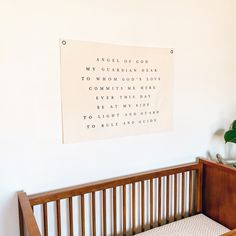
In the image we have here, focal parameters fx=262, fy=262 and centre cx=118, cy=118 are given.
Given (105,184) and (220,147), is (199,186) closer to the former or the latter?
(220,147)

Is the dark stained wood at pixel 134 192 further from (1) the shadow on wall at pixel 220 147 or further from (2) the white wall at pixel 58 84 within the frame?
(1) the shadow on wall at pixel 220 147

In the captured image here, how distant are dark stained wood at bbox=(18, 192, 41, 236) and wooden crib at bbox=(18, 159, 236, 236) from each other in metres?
0.02

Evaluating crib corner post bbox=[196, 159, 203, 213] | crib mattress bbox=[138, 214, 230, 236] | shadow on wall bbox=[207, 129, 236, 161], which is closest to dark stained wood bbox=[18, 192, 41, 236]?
crib mattress bbox=[138, 214, 230, 236]

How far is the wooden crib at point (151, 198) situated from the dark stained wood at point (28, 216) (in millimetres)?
23

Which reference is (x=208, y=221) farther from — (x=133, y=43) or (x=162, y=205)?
(x=133, y=43)

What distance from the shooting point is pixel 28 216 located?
118cm

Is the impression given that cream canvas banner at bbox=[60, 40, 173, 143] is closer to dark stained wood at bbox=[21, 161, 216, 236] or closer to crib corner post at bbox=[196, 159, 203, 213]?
dark stained wood at bbox=[21, 161, 216, 236]

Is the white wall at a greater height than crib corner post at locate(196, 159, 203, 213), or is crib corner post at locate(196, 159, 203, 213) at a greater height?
the white wall

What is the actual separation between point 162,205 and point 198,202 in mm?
324

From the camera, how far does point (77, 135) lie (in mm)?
1589

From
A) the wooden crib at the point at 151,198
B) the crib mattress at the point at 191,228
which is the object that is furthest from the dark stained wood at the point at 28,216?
the crib mattress at the point at 191,228

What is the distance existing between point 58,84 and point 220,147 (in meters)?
1.47

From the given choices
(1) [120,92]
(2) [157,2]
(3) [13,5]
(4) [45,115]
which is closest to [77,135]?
(4) [45,115]

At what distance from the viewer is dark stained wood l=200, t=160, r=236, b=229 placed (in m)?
1.82
